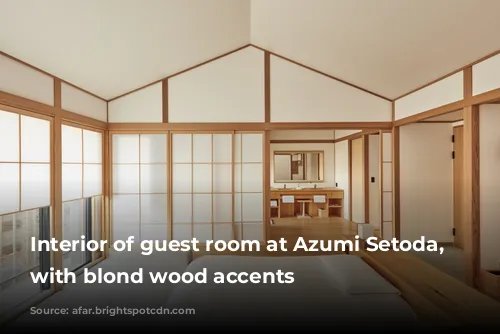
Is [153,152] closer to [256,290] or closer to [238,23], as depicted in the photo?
[238,23]

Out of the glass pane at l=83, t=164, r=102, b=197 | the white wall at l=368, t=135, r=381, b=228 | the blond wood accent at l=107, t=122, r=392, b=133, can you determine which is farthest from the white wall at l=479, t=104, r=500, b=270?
the glass pane at l=83, t=164, r=102, b=197

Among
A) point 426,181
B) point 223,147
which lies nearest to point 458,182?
point 426,181

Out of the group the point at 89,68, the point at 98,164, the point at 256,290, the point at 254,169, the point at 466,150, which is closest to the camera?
the point at 256,290

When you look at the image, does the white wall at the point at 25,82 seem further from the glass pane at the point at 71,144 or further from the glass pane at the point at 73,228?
the glass pane at the point at 73,228

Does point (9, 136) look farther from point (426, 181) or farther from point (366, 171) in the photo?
point (366, 171)

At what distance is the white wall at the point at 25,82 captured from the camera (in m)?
2.63

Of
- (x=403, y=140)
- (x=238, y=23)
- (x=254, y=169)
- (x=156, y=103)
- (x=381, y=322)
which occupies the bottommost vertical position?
(x=381, y=322)

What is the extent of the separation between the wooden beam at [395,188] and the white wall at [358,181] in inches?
49.3

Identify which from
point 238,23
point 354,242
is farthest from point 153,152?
point 354,242

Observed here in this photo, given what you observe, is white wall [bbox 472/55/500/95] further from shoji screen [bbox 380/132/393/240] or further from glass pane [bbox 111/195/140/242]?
glass pane [bbox 111/195/140/242]

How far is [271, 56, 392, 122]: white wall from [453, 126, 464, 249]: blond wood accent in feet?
3.82

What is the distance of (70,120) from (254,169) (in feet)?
7.90

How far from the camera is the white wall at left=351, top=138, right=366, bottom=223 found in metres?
6.12

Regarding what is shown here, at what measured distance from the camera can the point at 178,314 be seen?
1.83 metres
